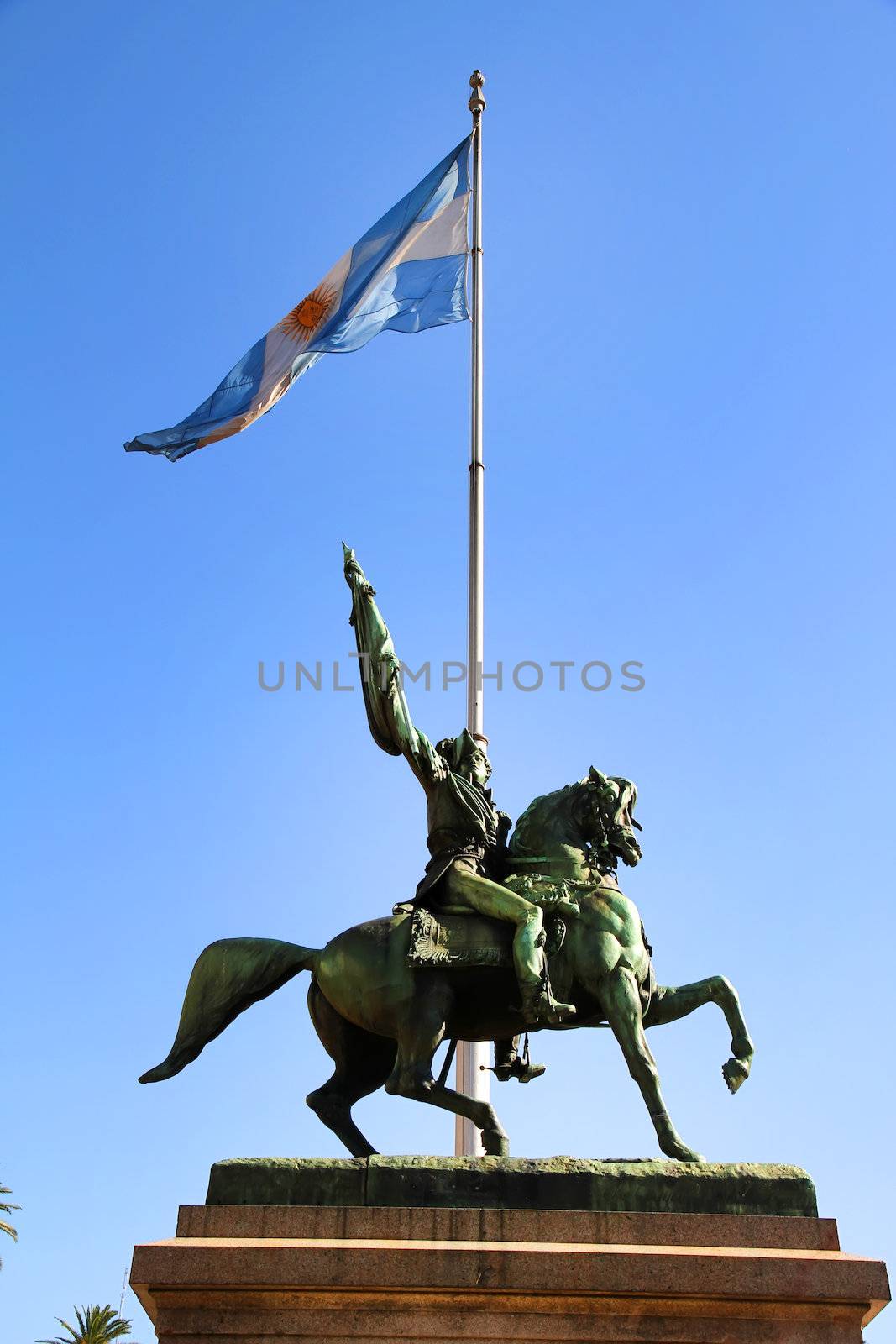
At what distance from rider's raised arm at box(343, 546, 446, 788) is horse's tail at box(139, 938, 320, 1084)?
178cm

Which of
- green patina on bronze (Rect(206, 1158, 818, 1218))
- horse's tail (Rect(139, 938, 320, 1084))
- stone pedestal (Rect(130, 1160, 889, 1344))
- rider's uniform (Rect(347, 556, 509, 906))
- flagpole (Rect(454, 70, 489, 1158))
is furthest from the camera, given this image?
flagpole (Rect(454, 70, 489, 1158))

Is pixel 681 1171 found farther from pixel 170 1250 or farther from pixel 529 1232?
pixel 170 1250

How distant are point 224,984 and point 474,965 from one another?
1.96 meters

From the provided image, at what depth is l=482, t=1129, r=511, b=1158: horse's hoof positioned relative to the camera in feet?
33.6

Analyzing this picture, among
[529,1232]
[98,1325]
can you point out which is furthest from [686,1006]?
[98,1325]

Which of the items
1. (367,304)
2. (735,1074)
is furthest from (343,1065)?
(367,304)

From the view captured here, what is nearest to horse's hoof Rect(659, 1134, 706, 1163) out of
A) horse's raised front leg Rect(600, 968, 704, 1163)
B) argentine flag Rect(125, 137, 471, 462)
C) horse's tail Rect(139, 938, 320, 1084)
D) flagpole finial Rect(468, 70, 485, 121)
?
horse's raised front leg Rect(600, 968, 704, 1163)

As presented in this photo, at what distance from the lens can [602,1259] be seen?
845cm

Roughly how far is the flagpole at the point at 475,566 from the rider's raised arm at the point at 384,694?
7.95 feet

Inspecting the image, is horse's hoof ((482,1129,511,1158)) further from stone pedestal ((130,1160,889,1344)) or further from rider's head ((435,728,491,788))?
rider's head ((435,728,491,788))

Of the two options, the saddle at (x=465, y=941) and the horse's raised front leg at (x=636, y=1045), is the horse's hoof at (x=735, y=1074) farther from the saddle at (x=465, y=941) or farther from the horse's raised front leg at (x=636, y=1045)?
the saddle at (x=465, y=941)

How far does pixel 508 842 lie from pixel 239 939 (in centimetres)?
234

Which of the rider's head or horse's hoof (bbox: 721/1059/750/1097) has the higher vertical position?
the rider's head

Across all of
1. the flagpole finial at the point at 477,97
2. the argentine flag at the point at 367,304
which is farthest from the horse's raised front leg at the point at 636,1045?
the flagpole finial at the point at 477,97
